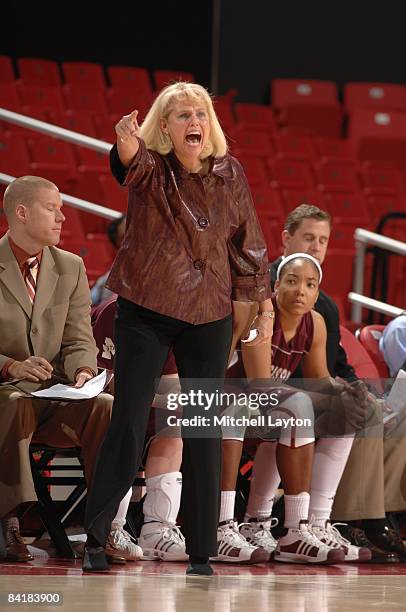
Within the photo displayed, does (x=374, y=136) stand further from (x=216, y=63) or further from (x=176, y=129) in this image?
(x=176, y=129)

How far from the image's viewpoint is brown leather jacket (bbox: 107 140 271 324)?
3445 mm

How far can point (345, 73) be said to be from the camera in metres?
12.8

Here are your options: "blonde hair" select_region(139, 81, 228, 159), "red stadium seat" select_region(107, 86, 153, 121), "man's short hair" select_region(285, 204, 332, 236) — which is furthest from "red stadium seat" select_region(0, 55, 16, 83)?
"blonde hair" select_region(139, 81, 228, 159)

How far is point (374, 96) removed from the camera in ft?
40.4

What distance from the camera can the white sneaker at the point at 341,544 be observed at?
13.7ft

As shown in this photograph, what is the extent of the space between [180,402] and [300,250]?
1.55 metres

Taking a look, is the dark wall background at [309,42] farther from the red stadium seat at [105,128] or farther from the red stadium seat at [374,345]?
the red stadium seat at [374,345]

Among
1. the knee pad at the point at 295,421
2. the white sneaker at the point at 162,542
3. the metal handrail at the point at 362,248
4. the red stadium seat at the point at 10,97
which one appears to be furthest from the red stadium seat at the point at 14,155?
the white sneaker at the point at 162,542

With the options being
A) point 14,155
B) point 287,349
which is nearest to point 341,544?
point 287,349

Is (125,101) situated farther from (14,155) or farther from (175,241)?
(175,241)

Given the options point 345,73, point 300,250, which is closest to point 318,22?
point 345,73

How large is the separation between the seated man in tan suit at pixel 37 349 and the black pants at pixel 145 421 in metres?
0.43

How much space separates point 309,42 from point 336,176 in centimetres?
315

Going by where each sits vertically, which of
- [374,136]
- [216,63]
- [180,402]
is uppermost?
[216,63]
